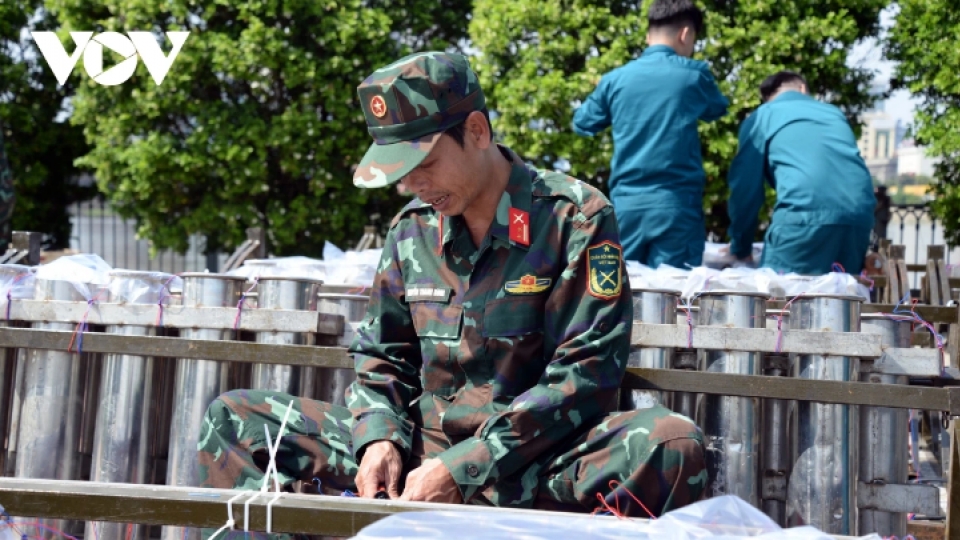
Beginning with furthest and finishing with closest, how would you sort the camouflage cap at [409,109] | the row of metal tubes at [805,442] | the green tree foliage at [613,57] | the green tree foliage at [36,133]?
the green tree foliage at [36,133], the green tree foliage at [613,57], the row of metal tubes at [805,442], the camouflage cap at [409,109]

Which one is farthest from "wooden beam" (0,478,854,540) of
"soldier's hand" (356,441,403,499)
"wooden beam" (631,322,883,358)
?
"wooden beam" (631,322,883,358)

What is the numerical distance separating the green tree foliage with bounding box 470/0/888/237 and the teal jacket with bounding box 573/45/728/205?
4249mm

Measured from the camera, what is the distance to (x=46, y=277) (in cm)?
433

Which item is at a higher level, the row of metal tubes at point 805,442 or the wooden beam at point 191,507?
the row of metal tubes at point 805,442

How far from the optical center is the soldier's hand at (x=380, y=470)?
3.17 metres

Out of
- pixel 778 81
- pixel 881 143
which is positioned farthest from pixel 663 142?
pixel 881 143

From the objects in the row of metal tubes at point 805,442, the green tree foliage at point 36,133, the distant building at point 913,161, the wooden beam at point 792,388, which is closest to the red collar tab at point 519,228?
the wooden beam at point 792,388

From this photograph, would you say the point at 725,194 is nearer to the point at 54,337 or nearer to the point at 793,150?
the point at 793,150

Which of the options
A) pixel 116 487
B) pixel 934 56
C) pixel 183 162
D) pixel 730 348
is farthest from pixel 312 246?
pixel 116 487

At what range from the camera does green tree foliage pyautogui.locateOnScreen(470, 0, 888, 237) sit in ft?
37.0

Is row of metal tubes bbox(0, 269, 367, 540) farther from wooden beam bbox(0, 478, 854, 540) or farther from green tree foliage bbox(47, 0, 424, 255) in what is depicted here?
green tree foliage bbox(47, 0, 424, 255)

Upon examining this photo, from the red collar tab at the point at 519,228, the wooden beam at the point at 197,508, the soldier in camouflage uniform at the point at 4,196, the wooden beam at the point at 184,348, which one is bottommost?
the wooden beam at the point at 197,508

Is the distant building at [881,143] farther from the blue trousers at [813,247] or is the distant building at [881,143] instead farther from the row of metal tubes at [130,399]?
the row of metal tubes at [130,399]

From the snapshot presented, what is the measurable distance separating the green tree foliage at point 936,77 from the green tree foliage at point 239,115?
512cm
